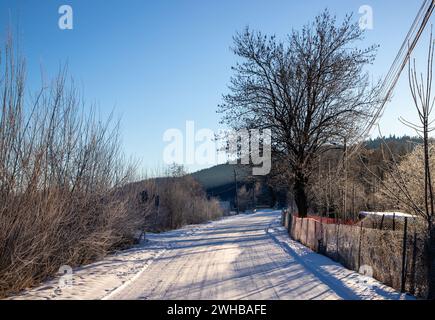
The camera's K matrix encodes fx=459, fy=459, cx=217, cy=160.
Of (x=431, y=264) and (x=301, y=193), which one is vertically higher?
(x=301, y=193)

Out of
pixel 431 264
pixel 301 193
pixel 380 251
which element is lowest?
pixel 380 251

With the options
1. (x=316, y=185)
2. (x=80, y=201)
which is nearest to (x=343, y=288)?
(x=80, y=201)

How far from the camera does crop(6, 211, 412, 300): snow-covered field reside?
31.7 feet

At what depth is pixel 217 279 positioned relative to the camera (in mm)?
11703

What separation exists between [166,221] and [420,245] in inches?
1327

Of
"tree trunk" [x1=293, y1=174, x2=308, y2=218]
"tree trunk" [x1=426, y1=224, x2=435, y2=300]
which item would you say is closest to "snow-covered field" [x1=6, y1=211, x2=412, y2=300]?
"tree trunk" [x1=426, y1=224, x2=435, y2=300]

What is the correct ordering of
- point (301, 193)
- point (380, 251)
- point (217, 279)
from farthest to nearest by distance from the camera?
point (301, 193) → point (380, 251) → point (217, 279)

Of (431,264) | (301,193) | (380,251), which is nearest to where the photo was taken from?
(431,264)

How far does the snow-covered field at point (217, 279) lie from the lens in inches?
380

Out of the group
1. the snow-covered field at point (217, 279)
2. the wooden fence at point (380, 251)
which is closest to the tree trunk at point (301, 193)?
the wooden fence at point (380, 251)

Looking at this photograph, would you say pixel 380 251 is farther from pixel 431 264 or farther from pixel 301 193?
pixel 301 193

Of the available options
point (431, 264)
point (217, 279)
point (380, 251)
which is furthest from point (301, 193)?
point (431, 264)

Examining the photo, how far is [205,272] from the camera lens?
1311 centimetres

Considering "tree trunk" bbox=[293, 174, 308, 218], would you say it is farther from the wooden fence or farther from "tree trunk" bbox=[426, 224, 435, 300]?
"tree trunk" bbox=[426, 224, 435, 300]
